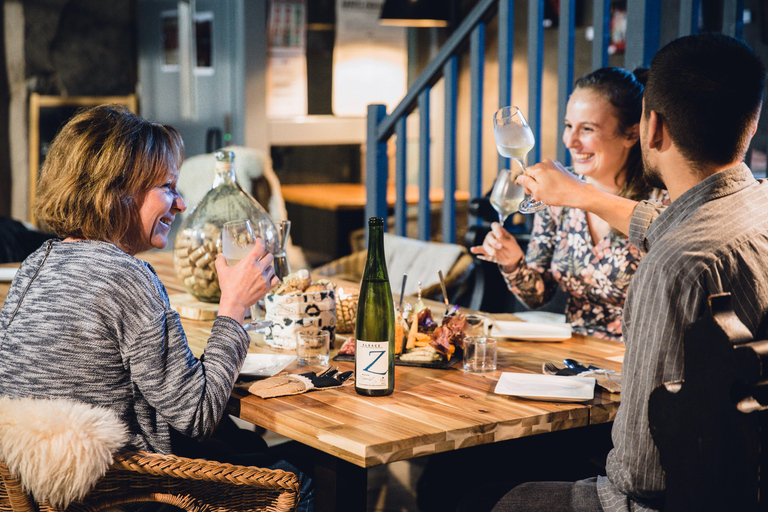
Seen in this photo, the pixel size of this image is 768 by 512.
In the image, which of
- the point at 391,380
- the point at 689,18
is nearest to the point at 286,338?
the point at 391,380

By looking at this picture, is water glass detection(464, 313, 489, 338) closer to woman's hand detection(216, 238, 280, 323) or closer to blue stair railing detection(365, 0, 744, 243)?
woman's hand detection(216, 238, 280, 323)

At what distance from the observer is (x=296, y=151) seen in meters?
5.98

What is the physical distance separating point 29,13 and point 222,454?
15.3 ft

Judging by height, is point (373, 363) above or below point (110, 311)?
below

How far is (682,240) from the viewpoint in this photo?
3.71 feet

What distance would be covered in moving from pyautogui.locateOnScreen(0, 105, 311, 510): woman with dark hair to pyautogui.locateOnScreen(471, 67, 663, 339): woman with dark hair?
38.6 inches

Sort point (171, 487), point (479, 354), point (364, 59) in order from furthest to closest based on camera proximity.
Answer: point (364, 59) < point (479, 354) < point (171, 487)

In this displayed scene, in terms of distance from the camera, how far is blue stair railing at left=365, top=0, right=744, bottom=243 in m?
2.67

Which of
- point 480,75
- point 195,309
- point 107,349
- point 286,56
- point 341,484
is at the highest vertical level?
point 286,56

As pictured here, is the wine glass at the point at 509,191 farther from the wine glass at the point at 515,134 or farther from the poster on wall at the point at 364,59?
the poster on wall at the point at 364,59

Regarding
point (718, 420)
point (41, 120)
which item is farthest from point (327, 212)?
point (718, 420)

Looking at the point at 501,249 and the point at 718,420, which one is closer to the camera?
the point at 718,420

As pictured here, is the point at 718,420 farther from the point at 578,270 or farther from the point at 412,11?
the point at 412,11

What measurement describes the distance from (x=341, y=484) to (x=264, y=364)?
43 centimetres
